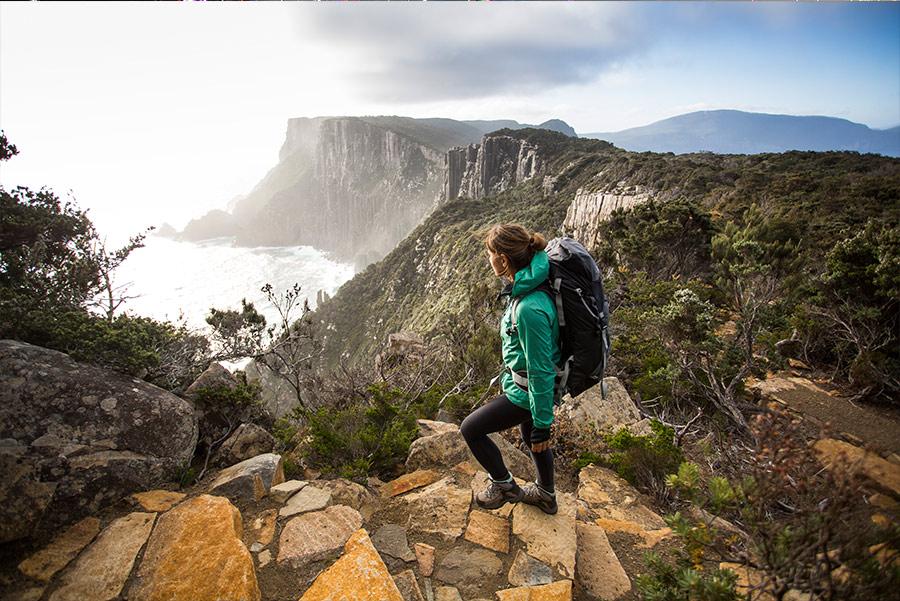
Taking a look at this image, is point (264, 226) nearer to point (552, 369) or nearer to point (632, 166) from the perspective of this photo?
point (632, 166)

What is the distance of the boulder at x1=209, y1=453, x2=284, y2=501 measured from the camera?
3.17 m

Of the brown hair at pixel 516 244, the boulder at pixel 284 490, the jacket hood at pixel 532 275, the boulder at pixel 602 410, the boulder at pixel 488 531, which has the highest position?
the brown hair at pixel 516 244

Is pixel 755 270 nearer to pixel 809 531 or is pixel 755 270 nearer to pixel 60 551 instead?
pixel 809 531

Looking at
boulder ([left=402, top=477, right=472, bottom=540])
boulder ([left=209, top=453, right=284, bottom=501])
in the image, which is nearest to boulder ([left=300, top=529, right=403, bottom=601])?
boulder ([left=402, top=477, right=472, bottom=540])

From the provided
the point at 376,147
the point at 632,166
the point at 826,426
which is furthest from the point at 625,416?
the point at 376,147

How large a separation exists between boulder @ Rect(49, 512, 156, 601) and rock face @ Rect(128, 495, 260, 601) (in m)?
0.09

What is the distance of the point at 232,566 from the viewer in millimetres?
2396

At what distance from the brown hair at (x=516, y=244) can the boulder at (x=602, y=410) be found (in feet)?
10.1

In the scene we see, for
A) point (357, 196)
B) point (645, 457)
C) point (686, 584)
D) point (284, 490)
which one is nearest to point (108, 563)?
point (284, 490)

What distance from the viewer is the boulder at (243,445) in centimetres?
412

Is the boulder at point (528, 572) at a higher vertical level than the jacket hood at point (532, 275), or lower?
lower

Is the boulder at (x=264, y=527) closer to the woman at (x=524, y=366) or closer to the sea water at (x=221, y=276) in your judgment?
the woman at (x=524, y=366)

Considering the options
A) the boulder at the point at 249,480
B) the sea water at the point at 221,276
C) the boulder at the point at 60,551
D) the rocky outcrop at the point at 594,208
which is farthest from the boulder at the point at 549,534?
the sea water at the point at 221,276

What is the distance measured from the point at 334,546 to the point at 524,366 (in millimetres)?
1770
